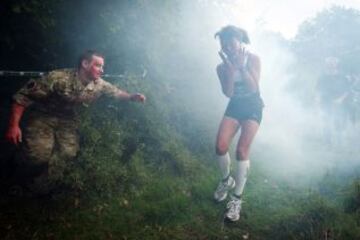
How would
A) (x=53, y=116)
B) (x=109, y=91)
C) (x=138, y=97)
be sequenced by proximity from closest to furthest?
(x=138, y=97), (x=53, y=116), (x=109, y=91)

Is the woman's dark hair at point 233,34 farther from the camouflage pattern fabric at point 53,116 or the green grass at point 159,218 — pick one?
the green grass at point 159,218

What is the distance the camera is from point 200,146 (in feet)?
30.5

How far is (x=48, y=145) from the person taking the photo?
5953mm

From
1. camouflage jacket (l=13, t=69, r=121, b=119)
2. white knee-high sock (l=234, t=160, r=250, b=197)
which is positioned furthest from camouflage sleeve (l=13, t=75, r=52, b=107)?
white knee-high sock (l=234, t=160, r=250, b=197)

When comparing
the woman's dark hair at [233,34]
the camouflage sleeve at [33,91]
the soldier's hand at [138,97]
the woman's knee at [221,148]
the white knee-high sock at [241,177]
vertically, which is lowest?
the white knee-high sock at [241,177]

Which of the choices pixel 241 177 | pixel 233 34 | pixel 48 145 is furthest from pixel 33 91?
pixel 241 177

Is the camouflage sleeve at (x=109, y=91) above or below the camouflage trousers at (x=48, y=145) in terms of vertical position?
above

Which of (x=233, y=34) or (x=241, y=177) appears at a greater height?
(x=233, y=34)

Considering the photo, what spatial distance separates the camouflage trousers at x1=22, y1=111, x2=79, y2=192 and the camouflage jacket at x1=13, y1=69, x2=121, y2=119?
15 centimetres

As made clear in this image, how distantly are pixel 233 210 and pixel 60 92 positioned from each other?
2983 millimetres

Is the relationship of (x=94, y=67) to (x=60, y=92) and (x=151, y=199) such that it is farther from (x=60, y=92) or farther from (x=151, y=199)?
(x=151, y=199)

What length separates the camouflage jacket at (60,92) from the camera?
5551 millimetres

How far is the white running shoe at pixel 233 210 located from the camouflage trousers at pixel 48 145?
2469mm

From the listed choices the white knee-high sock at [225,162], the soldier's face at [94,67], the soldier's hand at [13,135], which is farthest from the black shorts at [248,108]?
the soldier's hand at [13,135]
